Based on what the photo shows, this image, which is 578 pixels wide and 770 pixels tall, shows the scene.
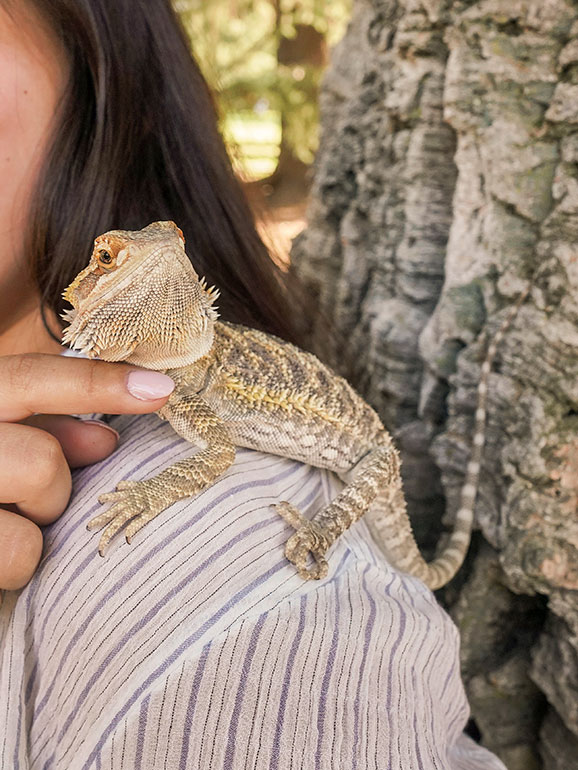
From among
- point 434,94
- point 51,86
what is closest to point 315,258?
point 434,94

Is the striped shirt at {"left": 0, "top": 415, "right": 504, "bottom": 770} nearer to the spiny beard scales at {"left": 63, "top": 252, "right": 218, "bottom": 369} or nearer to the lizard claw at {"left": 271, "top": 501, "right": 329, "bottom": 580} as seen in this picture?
the lizard claw at {"left": 271, "top": 501, "right": 329, "bottom": 580}

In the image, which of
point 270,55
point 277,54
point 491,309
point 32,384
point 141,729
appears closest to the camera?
point 141,729

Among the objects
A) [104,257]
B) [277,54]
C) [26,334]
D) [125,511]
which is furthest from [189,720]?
[277,54]

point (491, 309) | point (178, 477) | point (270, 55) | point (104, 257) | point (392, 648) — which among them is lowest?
point (392, 648)

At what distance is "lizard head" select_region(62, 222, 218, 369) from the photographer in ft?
3.11

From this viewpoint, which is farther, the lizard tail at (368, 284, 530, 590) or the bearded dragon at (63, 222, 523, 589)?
the lizard tail at (368, 284, 530, 590)

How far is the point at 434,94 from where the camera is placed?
5.72 ft

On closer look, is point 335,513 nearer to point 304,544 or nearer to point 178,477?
point 304,544

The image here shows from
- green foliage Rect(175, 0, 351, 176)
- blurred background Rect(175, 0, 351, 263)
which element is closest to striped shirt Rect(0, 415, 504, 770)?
blurred background Rect(175, 0, 351, 263)

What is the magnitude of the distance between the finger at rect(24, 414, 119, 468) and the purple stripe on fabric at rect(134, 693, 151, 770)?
41cm

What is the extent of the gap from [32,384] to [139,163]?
0.69 metres

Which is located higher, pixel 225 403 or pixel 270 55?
pixel 270 55

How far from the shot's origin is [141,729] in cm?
82

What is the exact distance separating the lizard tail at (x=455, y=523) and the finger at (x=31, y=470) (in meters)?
0.79
